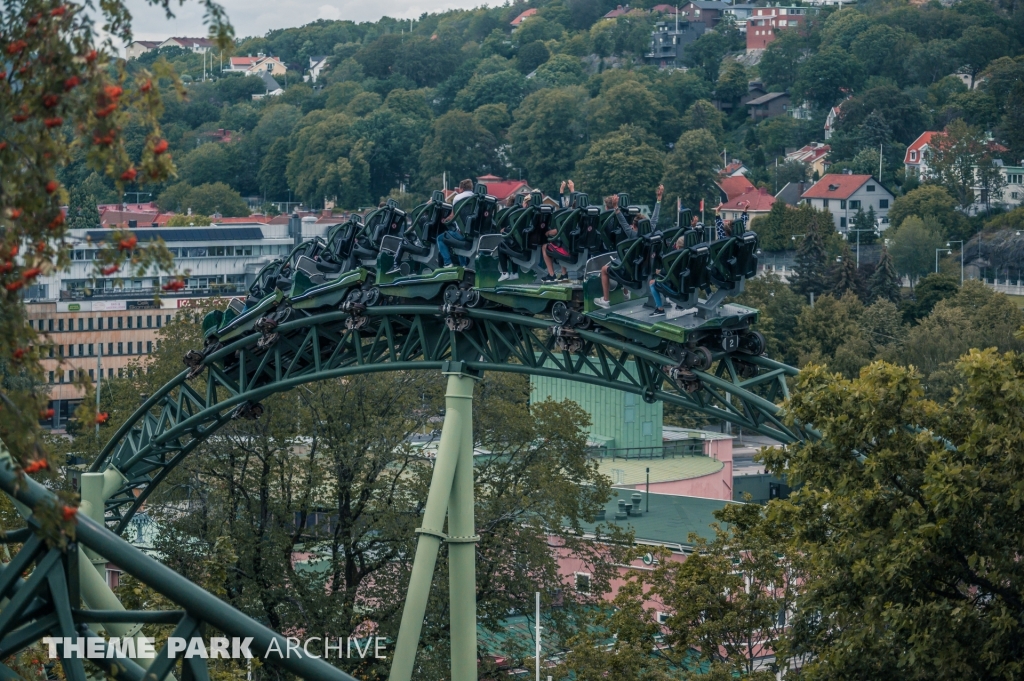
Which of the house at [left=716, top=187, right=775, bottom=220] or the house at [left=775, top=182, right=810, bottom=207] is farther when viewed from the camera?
the house at [left=775, top=182, right=810, bottom=207]

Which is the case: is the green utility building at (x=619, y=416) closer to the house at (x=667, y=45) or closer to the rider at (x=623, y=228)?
the rider at (x=623, y=228)

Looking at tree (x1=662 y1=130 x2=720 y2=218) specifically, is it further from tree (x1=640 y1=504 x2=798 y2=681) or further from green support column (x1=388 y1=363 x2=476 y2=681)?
green support column (x1=388 y1=363 x2=476 y2=681)

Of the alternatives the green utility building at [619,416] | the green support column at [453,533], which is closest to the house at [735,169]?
the green utility building at [619,416]

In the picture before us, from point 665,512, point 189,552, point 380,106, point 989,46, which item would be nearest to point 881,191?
point 989,46

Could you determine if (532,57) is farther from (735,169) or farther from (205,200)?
(205,200)

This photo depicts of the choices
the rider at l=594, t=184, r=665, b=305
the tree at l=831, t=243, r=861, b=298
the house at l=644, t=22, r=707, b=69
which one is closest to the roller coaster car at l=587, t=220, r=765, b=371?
the rider at l=594, t=184, r=665, b=305

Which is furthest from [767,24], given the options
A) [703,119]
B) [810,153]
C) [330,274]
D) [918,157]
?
[330,274]
